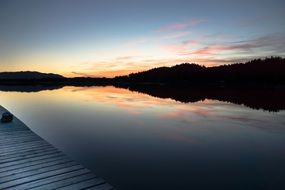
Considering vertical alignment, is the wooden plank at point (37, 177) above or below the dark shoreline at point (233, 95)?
above

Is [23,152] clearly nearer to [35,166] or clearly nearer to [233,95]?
[35,166]

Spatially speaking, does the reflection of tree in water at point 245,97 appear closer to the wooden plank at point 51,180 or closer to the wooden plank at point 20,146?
the wooden plank at point 20,146

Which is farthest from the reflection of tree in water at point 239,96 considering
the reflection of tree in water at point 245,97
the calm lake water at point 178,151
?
the calm lake water at point 178,151

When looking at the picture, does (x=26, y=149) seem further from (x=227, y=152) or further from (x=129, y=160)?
(x=227, y=152)

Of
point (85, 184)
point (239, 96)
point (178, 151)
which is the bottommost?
point (239, 96)

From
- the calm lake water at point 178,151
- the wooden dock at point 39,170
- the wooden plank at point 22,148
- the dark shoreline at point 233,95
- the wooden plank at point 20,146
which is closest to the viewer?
the wooden dock at point 39,170

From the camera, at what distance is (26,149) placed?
23.8 feet

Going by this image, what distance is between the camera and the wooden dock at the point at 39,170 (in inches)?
194

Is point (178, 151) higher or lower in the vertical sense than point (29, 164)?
lower

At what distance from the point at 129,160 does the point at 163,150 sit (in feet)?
5.51

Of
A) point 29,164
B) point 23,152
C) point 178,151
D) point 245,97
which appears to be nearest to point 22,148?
point 23,152

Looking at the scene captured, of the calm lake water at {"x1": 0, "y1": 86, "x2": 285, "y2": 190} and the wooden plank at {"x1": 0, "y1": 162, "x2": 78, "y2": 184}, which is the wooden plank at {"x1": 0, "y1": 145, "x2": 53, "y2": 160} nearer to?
the wooden plank at {"x1": 0, "y1": 162, "x2": 78, "y2": 184}

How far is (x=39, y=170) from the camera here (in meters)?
5.64

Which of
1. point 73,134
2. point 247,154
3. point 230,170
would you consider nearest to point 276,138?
point 247,154
